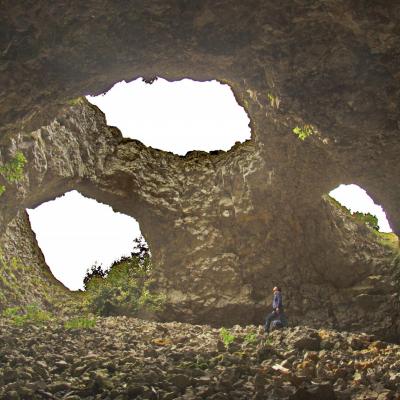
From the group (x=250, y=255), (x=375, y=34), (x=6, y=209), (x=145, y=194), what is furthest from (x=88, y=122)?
(x=375, y=34)

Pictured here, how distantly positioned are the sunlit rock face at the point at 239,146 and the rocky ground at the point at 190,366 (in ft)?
Result: 12.9

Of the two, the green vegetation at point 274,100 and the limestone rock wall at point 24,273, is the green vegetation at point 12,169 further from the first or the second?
the green vegetation at point 274,100

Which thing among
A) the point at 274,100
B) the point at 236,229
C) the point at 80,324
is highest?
the point at 274,100

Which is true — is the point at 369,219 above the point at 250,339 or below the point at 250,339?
above

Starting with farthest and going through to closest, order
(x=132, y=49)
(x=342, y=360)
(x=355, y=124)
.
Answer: (x=355, y=124)
(x=132, y=49)
(x=342, y=360)

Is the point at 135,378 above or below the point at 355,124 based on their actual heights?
below

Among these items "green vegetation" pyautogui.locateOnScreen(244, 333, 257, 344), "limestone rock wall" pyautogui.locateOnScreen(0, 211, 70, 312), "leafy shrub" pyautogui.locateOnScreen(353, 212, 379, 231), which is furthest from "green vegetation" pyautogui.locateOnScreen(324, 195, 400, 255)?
"limestone rock wall" pyautogui.locateOnScreen(0, 211, 70, 312)

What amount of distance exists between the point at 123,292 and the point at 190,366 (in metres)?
8.48

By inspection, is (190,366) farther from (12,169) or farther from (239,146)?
(239,146)

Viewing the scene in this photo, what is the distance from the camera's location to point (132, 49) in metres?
7.76

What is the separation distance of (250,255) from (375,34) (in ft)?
29.4

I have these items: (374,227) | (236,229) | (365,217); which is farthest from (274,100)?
(374,227)

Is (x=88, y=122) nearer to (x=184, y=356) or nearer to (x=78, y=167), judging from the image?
(x=78, y=167)

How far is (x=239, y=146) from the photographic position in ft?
49.8
